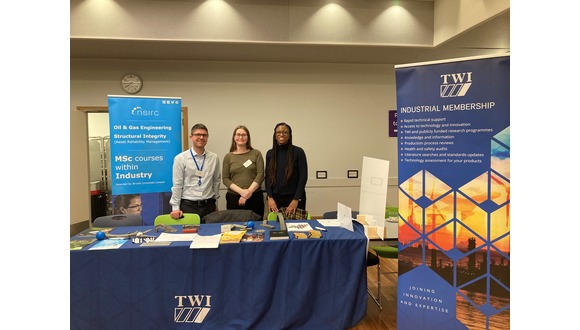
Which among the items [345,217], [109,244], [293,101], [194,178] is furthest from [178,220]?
[293,101]

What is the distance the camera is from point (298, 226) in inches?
103

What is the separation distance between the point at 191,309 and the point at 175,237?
519 mm

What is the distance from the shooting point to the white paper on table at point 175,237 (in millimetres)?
2257

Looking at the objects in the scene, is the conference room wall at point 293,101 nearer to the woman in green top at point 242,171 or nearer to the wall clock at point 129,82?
the wall clock at point 129,82

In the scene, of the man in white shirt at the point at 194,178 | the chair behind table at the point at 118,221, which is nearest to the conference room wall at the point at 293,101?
the man in white shirt at the point at 194,178

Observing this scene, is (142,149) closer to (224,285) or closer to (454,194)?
(224,285)

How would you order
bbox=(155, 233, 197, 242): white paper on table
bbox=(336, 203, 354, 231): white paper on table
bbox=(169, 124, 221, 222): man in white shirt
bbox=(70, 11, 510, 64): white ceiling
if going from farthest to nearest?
bbox=(70, 11, 510, 64): white ceiling, bbox=(169, 124, 221, 222): man in white shirt, bbox=(336, 203, 354, 231): white paper on table, bbox=(155, 233, 197, 242): white paper on table

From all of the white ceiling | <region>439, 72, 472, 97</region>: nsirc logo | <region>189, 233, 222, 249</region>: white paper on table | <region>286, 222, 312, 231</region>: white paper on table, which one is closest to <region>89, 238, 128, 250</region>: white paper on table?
<region>189, 233, 222, 249</region>: white paper on table

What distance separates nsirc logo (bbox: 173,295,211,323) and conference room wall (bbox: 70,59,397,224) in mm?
2904

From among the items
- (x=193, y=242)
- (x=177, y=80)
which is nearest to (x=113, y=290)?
(x=193, y=242)

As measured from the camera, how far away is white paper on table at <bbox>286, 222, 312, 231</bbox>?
2525 mm

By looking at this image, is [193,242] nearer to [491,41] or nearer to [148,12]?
[148,12]

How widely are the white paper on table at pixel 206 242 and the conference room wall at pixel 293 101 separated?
2.73 metres

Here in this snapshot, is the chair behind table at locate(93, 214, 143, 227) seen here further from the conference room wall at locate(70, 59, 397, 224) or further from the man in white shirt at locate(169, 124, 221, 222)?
the conference room wall at locate(70, 59, 397, 224)
